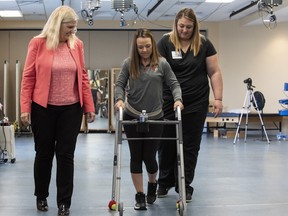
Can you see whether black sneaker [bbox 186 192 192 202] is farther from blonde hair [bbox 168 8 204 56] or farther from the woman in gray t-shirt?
blonde hair [bbox 168 8 204 56]

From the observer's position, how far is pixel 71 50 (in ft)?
11.5

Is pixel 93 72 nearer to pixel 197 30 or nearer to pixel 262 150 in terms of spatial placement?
pixel 262 150

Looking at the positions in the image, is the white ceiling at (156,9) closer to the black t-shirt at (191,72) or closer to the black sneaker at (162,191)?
the black t-shirt at (191,72)

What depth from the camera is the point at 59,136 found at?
3479mm

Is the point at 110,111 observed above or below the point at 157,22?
below

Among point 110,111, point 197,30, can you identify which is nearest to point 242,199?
point 197,30

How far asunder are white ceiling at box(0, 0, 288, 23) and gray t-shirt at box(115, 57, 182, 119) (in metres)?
6.31

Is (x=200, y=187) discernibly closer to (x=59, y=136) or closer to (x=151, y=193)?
(x=151, y=193)

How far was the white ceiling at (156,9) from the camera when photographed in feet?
36.2

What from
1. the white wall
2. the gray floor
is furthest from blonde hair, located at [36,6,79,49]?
the white wall

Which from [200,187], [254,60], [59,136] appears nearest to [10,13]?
[254,60]

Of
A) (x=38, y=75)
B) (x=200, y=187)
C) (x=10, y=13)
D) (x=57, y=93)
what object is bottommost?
(x=200, y=187)

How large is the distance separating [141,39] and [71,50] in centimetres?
51

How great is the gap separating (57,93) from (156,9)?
8.95m
